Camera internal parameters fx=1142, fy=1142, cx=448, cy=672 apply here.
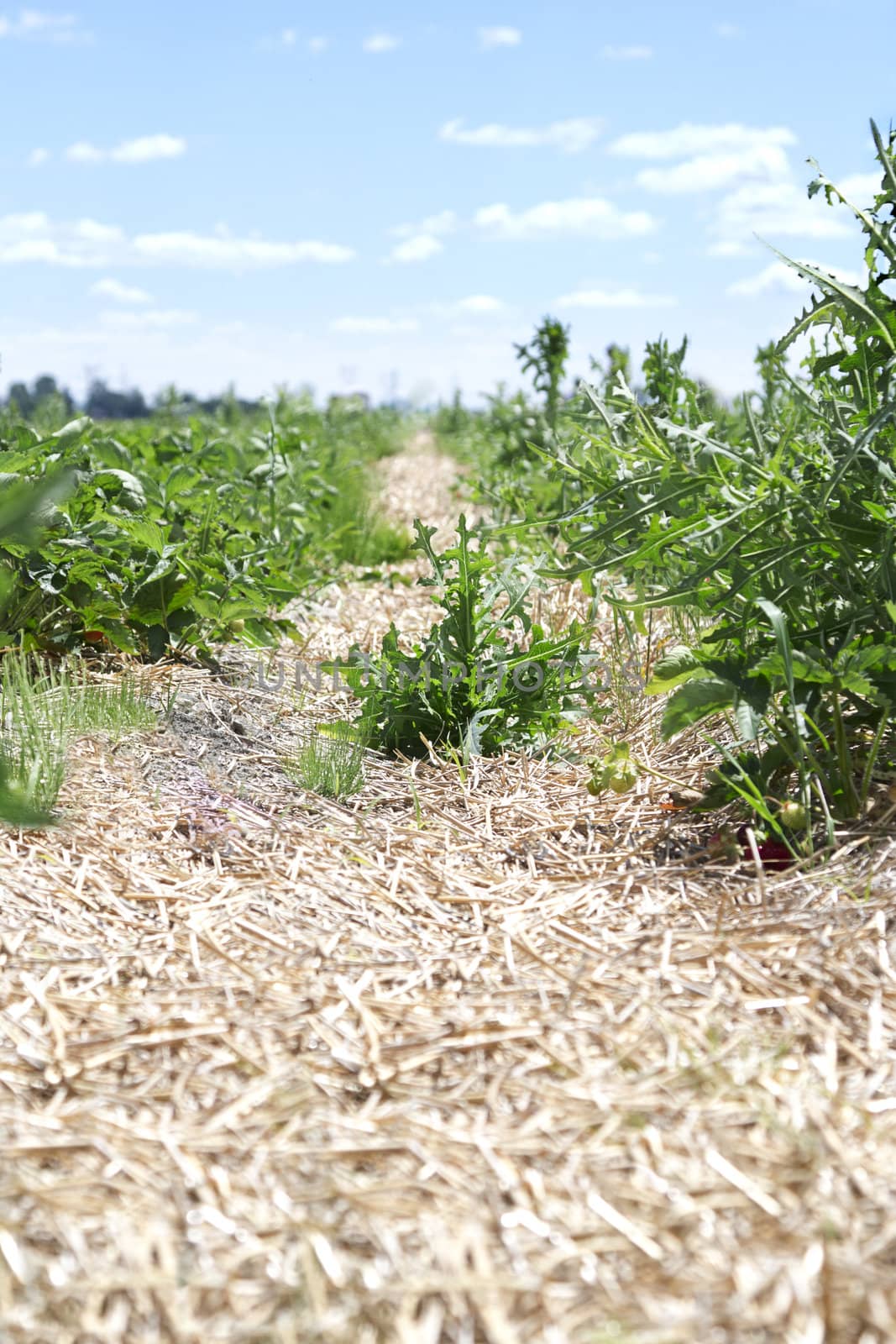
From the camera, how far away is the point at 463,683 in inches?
116

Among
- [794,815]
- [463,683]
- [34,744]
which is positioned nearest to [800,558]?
[794,815]

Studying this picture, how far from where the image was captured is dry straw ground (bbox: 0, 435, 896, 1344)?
4.13ft

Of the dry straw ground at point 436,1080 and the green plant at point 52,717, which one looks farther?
the green plant at point 52,717

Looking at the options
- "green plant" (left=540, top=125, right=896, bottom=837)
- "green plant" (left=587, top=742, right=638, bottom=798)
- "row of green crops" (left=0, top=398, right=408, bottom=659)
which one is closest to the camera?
"green plant" (left=540, top=125, right=896, bottom=837)

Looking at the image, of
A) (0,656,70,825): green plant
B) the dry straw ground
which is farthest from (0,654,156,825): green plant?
the dry straw ground

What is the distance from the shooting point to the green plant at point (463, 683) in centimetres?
291

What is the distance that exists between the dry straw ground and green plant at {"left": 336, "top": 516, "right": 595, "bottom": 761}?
0.44 metres

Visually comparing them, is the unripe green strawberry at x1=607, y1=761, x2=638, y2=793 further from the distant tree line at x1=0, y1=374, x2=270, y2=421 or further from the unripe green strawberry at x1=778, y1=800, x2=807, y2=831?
the distant tree line at x1=0, y1=374, x2=270, y2=421

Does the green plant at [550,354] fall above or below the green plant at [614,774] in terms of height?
above

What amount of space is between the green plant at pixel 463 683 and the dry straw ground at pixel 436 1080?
1.43 ft

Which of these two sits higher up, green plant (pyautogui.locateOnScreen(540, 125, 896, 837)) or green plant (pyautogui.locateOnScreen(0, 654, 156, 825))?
green plant (pyautogui.locateOnScreen(540, 125, 896, 837))

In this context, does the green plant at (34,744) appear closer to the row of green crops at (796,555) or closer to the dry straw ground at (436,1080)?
the dry straw ground at (436,1080)

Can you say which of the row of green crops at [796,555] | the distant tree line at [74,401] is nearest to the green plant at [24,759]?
the row of green crops at [796,555]

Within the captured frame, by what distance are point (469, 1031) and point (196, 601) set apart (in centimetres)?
208
